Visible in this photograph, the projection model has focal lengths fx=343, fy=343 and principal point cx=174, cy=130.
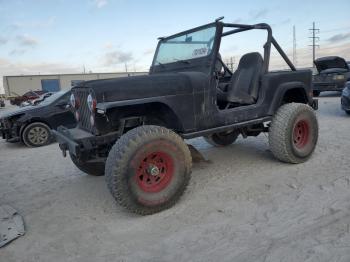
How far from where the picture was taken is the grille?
4.12 metres

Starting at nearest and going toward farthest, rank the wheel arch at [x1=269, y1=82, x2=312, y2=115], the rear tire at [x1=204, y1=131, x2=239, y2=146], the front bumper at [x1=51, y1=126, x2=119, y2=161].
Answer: the front bumper at [x1=51, y1=126, x2=119, y2=161]
the wheel arch at [x1=269, y1=82, x2=312, y2=115]
the rear tire at [x1=204, y1=131, x2=239, y2=146]

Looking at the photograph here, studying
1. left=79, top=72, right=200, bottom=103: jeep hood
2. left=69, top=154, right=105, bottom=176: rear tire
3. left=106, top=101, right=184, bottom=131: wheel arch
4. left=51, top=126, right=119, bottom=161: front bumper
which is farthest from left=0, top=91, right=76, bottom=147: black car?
left=79, top=72, right=200, bottom=103: jeep hood

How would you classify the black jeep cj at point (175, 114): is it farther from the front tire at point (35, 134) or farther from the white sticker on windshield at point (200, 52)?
the front tire at point (35, 134)

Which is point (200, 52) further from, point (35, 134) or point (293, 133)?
point (35, 134)

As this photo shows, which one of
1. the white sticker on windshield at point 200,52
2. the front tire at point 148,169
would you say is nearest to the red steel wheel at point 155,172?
the front tire at point 148,169

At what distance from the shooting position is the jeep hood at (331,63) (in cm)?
1288

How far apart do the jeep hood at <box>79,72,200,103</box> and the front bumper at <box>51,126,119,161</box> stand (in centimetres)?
48

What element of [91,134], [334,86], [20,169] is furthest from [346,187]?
[334,86]

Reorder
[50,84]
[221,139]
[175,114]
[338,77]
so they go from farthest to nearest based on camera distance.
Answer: [50,84]
[338,77]
[221,139]
[175,114]

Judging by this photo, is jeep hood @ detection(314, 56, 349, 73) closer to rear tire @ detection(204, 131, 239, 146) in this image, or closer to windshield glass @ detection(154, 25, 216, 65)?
rear tire @ detection(204, 131, 239, 146)

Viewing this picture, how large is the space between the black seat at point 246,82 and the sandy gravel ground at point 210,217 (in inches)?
41.0

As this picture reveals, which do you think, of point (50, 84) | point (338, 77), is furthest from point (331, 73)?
point (50, 84)

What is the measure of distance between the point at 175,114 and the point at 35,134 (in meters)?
5.71

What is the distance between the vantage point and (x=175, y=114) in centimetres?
408
